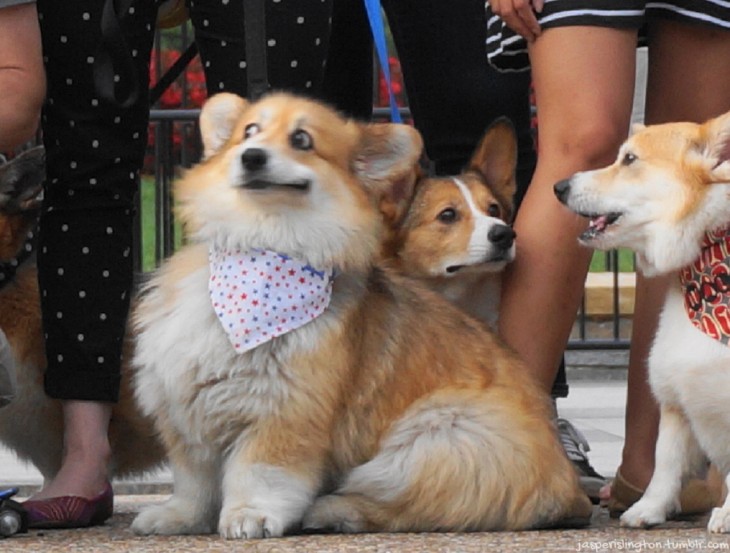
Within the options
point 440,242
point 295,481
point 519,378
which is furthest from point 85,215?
point 440,242

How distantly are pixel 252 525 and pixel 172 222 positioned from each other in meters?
5.85

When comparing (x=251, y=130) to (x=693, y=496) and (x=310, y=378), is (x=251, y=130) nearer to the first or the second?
(x=310, y=378)

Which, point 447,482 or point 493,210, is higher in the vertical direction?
point 493,210

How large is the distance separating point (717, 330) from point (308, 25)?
1.19 metres

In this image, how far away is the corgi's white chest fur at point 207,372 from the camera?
352 centimetres

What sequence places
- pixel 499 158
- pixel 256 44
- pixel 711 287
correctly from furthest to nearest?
1. pixel 499 158
2. pixel 256 44
3. pixel 711 287

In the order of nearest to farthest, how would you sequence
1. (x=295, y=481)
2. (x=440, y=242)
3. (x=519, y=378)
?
(x=295, y=481) → (x=519, y=378) → (x=440, y=242)

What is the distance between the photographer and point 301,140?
3.66m

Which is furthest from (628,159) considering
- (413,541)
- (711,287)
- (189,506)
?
(189,506)

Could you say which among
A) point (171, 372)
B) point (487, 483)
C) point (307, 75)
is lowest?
point (487, 483)

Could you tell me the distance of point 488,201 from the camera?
196 inches

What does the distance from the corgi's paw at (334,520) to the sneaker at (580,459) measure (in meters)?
1.04

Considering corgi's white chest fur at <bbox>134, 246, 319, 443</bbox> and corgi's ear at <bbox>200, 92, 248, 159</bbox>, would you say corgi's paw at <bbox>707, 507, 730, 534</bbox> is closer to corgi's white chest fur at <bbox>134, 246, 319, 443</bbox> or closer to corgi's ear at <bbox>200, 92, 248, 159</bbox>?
corgi's white chest fur at <bbox>134, 246, 319, 443</bbox>

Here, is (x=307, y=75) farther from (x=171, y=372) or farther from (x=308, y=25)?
(x=171, y=372)
